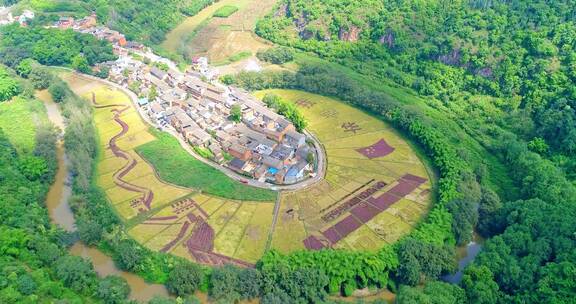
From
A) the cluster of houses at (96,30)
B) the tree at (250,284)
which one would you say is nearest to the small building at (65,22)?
the cluster of houses at (96,30)

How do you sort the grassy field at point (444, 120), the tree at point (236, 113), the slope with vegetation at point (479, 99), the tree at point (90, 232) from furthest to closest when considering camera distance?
the tree at point (236, 113) → the grassy field at point (444, 120) → the tree at point (90, 232) → the slope with vegetation at point (479, 99)

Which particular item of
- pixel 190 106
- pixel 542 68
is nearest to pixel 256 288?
pixel 190 106

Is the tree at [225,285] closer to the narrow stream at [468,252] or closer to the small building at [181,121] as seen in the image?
the narrow stream at [468,252]

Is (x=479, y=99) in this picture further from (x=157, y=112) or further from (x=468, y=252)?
(x=157, y=112)

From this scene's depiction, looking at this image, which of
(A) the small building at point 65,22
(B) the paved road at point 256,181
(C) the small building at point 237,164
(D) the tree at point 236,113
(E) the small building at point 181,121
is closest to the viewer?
(B) the paved road at point 256,181

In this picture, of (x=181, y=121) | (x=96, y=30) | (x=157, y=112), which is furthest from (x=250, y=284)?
(x=96, y=30)

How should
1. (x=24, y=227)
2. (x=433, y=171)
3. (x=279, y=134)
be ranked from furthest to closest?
(x=279, y=134) → (x=433, y=171) → (x=24, y=227)

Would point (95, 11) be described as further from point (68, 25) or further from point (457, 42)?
point (457, 42)
